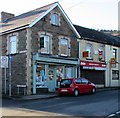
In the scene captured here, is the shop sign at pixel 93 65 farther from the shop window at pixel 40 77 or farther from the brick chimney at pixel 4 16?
the brick chimney at pixel 4 16

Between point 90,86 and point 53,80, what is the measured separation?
4331mm

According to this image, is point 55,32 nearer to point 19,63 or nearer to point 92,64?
point 19,63

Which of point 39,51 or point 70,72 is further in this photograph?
point 70,72

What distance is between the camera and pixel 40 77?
2695 cm

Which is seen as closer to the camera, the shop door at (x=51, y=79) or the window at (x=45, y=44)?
the window at (x=45, y=44)

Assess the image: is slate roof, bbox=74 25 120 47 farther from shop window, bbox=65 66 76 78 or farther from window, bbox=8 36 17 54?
window, bbox=8 36 17 54

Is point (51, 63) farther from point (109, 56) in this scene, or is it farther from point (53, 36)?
point (109, 56)

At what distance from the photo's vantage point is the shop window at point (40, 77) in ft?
87.5

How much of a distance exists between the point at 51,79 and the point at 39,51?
333 centimetres

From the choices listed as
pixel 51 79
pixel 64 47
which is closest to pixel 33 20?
pixel 64 47

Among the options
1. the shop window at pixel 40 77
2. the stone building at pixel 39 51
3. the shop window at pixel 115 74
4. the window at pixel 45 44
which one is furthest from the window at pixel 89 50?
the shop window at pixel 40 77

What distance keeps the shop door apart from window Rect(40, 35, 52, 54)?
6.01 feet

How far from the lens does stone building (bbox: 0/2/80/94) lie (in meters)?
25.8

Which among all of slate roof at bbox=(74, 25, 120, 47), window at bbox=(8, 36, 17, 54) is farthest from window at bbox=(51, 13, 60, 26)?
slate roof at bbox=(74, 25, 120, 47)
